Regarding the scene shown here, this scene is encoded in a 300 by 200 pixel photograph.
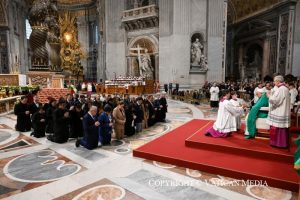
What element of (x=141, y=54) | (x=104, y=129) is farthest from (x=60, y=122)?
(x=141, y=54)

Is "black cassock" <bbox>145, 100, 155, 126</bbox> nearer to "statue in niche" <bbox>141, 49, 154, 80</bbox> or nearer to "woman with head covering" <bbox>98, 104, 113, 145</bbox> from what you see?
"woman with head covering" <bbox>98, 104, 113, 145</bbox>

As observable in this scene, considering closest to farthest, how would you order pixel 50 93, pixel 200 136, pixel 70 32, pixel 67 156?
pixel 67 156 < pixel 200 136 < pixel 50 93 < pixel 70 32

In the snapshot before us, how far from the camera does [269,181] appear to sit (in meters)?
3.52

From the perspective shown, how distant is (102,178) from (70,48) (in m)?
27.5

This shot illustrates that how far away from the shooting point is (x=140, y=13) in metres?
20.7

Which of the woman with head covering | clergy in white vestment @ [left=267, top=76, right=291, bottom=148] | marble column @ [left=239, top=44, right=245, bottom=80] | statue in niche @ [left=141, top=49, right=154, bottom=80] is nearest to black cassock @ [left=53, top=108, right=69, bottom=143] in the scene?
the woman with head covering

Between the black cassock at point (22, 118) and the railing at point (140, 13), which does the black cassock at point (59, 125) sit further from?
the railing at point (140, 13)

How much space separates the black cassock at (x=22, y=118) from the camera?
7145 mm

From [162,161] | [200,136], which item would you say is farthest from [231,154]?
[162,161]

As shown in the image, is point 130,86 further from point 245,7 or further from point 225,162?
point 245,7

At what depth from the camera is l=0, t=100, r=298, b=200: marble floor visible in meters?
3.32

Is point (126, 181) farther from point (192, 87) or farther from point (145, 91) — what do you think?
point (192, 87)

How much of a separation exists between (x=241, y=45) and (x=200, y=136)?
22.9m

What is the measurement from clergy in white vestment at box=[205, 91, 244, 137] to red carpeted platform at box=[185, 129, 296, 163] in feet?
0.67
